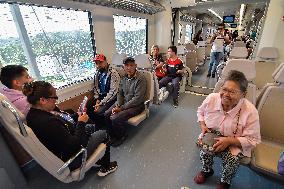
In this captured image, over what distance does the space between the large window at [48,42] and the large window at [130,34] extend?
2.98 ft

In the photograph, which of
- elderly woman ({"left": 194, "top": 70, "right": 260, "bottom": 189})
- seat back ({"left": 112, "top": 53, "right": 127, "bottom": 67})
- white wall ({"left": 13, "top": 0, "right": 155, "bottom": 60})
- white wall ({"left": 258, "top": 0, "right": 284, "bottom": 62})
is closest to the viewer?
elderly woman ({"left": 194, "top": 70, "right": 260, "bottom": 189})

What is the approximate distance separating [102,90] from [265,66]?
3.22 metres

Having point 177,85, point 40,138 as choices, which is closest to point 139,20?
point 177,85

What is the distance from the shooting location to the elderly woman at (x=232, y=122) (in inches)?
57.5

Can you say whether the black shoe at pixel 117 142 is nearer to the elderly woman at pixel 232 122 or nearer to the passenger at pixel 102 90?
the passenger at pixel 102 90

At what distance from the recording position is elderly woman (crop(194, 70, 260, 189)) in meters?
1.46

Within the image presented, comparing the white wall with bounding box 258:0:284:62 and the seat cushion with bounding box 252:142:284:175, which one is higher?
the white wall with bounding box 258:0:284:62

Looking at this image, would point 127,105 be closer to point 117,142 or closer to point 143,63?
point 117,142

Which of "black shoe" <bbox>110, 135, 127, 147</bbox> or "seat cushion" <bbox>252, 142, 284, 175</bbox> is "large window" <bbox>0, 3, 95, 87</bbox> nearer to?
"black shoe" <bbox>110, 135, 127, 147</bbox>

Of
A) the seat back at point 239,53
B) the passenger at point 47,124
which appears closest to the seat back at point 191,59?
the seat back at point 239,53

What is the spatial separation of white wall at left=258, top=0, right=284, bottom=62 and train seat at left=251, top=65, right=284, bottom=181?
8.49ft

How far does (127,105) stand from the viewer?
2.64m

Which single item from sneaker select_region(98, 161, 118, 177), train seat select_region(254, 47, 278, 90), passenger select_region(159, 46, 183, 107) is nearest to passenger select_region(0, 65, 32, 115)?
sneaker select_region(98, 161, 118, 177)

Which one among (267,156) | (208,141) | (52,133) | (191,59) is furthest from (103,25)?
(267,156)
